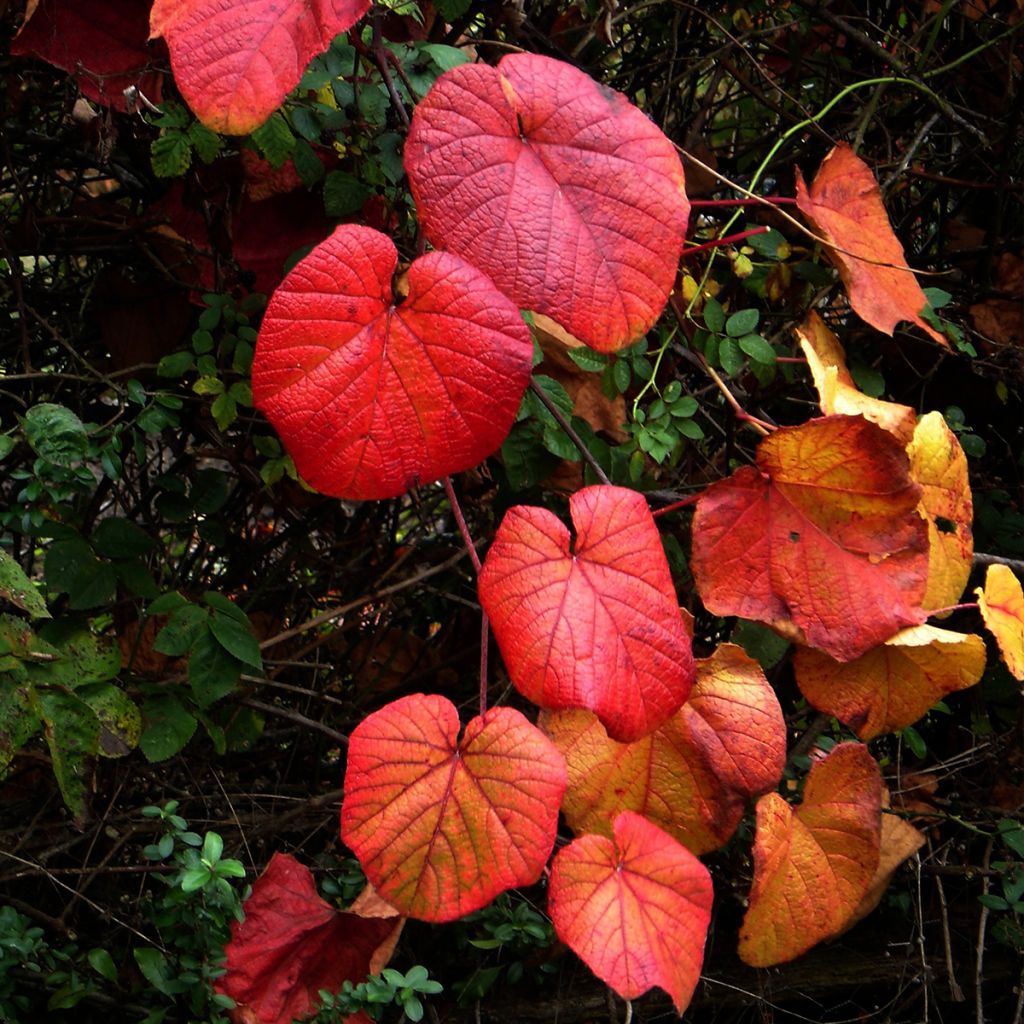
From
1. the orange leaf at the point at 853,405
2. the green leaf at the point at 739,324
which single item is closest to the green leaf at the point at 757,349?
the green leaf at the point at 739,324

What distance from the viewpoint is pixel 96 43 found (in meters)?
1.11

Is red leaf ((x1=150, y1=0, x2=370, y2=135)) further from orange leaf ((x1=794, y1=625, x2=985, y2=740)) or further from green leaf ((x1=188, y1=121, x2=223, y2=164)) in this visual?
orange leaf ((x1=794, y1=625, x2=985, y2=740))

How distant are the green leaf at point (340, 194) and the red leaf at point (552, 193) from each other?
0.36 meters

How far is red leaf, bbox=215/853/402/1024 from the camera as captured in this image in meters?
1.18

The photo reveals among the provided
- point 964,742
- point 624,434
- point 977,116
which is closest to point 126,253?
point 624,434

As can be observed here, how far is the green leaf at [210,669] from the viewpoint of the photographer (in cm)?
121

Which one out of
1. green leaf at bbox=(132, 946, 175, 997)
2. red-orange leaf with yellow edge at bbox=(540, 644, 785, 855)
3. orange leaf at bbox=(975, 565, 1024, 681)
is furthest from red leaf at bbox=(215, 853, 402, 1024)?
orange leaf at bbox=(975, 565, 1024, 681)

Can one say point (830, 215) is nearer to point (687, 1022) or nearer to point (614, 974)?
point (614, 974)

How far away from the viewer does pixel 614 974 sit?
837mm

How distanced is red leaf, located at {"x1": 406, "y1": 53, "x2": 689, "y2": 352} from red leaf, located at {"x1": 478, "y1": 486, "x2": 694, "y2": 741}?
5.9 inches

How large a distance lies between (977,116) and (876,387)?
1.53ft

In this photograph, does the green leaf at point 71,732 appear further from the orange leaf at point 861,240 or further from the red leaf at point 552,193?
the orange leaf at point 861,240

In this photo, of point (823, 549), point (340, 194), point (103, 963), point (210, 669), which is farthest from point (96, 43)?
point (103, 963)

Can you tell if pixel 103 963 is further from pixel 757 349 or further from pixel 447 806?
pixel 757 349
